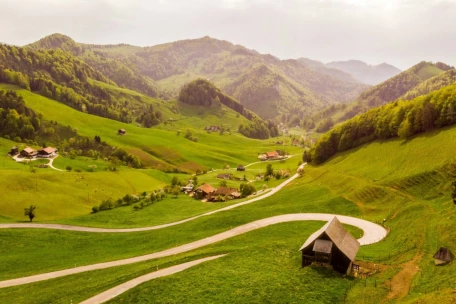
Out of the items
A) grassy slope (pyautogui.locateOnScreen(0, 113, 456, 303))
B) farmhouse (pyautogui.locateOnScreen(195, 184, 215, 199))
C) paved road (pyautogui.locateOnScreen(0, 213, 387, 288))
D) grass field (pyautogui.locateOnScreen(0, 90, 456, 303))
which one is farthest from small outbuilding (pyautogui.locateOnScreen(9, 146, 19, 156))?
paved road (pyautogui.locateOnScreen(0, 213, 387, 288))

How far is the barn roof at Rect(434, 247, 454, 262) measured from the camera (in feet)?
144

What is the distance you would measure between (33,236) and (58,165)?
272 ft

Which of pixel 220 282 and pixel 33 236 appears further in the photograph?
pixel 33 236

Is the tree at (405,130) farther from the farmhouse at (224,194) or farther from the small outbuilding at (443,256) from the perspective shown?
the small outbuilding at (443,256)

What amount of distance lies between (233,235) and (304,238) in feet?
54.0

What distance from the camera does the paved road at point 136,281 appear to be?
157ft

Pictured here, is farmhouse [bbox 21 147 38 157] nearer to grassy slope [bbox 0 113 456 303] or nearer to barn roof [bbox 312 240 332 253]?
grassy slope [bbox 0 113 456 303]

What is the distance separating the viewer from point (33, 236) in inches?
3329

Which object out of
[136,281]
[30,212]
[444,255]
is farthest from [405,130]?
[30,212]

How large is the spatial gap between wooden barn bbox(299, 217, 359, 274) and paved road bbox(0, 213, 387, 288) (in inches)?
529

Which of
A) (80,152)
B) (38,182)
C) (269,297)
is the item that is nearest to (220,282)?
(269,297)

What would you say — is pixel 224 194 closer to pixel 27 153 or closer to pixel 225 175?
pixel 225 175

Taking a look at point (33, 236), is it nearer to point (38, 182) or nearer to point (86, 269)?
point (86, 269)

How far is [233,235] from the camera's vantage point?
72.3 metres
